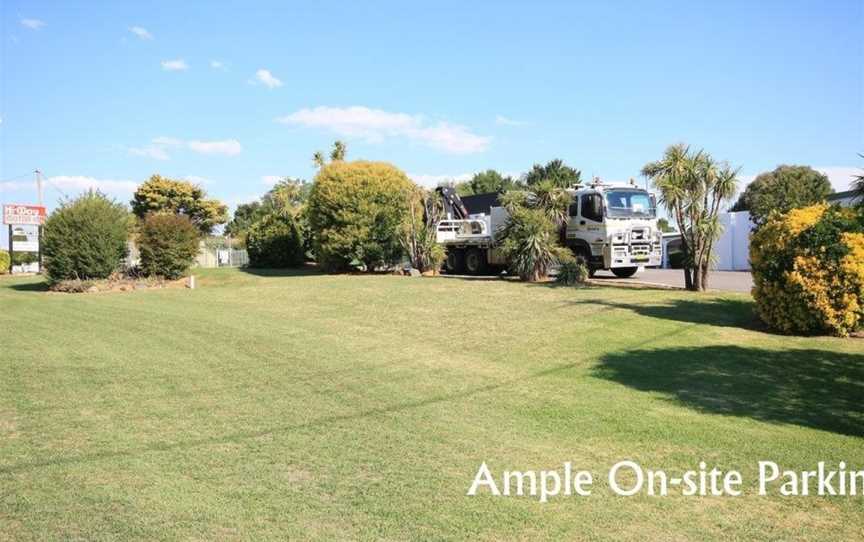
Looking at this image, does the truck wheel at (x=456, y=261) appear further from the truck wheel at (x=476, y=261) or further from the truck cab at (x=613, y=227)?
the truck cab at (x=613, y=227)

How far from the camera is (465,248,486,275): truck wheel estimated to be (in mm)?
24312

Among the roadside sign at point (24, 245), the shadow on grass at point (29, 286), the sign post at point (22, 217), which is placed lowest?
the shadow on grass at point (29, 286)

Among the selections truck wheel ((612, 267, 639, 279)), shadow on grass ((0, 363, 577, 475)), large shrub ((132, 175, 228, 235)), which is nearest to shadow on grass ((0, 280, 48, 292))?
truck wheel ((612, 267, 639, 279))

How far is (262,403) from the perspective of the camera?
7.34 m

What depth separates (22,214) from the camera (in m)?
41.4

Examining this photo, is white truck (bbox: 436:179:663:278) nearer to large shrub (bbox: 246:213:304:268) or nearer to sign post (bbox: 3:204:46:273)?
large shrub (bbox: 246:213:304:268)

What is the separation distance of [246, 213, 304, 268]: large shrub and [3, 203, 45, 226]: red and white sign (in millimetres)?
18588

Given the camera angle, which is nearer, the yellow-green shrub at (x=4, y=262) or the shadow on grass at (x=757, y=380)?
the shadow on grass at (x=757, y=380)

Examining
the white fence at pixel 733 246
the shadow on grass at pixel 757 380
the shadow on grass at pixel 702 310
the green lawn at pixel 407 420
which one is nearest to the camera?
the green lawn at pixel 407 420

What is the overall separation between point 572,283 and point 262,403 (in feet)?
40.0

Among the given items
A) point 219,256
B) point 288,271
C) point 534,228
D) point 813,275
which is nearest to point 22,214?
point 219,256

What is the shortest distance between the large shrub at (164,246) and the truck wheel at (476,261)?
32.4 feet

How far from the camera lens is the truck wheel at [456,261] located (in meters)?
25.1

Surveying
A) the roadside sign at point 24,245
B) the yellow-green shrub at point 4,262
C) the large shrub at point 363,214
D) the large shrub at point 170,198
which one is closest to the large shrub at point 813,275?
the large shrub at point 363,214
